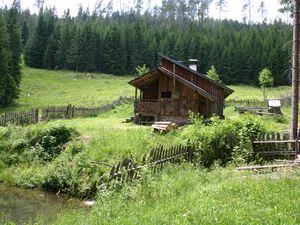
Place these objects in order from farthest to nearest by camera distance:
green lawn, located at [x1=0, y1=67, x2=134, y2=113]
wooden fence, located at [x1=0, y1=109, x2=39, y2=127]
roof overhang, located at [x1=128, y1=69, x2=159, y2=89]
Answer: green lawn, located at [x1=0, y1=67, x2=134, y2=113], roof overhang, located at [x1=128, y1=69, x2=159, y2=89], wooden fence, located at [x1=0, y1=109, x2=39, y2=127]

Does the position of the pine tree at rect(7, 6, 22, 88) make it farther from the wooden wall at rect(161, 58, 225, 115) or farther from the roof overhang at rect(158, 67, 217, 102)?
the wooden wall at rect(161, 58, 225, 115)

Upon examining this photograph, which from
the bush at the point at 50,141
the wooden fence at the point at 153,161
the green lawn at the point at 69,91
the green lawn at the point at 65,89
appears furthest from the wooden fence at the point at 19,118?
the wooden fence at the point at 153,161

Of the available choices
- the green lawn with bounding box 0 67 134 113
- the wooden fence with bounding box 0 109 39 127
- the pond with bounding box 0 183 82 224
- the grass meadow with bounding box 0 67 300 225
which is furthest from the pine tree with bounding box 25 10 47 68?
the pond with bounding box 0 183 82 224

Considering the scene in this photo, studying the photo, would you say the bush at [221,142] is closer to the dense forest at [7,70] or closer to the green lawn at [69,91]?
the green lawn at [69,91]

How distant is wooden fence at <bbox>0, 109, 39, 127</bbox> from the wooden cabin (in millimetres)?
9046

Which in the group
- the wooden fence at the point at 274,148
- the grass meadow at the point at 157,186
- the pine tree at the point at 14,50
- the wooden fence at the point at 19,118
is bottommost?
the grass meadow at the point at 157,186

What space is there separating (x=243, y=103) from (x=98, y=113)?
20561 millimetres

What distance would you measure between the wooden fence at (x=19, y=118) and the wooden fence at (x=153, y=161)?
19101mm

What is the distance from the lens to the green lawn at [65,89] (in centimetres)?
5328

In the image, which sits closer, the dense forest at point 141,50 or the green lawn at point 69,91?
the green lawn at point 69,91

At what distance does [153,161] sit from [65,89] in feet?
182

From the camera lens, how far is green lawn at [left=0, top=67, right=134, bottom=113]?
53.3 metres

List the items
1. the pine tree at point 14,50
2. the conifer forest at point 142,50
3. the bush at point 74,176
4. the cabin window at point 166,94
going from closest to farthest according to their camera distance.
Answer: the bush at point 74,176, the cabin window at point 166,94, the pine tree at point 14,50, the conifer forest at point 142,50

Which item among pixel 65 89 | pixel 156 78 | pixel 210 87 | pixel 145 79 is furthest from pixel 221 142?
pixel 65 89
